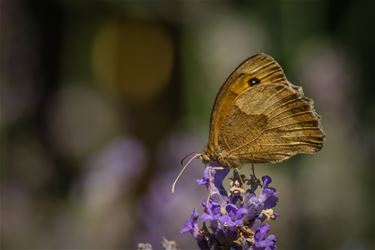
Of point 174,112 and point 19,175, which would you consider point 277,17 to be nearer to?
point 174,112

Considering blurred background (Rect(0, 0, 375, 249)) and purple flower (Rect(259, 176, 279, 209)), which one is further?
blurred background (Rect(0, 0, 375, 249))

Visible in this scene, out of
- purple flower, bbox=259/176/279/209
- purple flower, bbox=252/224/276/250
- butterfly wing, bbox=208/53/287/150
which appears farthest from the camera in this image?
butterfly wing, bbox=208/53/287/150

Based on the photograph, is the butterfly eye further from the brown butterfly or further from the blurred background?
the blurred background

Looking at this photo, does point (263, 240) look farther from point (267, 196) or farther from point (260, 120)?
point (260, 120)

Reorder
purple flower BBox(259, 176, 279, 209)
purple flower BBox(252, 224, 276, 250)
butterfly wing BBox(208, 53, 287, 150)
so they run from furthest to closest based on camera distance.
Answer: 1. butterfly wing BBox(208, 53, 287, 150)
2. purple flower BBox(259, 176, 279, 209)
3. purple flower BBox(252, 224, 276, 250)

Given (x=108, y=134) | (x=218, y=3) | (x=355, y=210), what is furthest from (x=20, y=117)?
(x=355, y=210)

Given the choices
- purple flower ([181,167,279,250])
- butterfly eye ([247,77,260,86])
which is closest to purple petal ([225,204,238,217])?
purple flower ([181,167,279,250])
